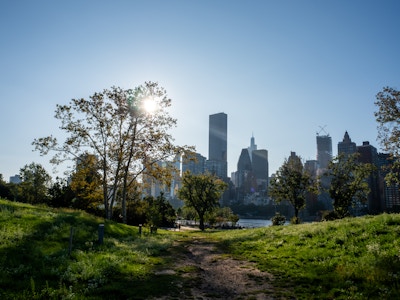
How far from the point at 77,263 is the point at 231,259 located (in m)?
9.24

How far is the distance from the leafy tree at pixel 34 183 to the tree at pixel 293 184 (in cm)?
7241

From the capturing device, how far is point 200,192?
249ft

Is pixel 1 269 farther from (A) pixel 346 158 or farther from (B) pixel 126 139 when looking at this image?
(A) pixel 346 158

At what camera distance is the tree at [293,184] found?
62250 millimetres

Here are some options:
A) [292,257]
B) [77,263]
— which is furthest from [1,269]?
[292,257]

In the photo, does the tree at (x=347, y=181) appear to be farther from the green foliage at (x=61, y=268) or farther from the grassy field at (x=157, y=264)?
the green foliage at (x=61, y=268)

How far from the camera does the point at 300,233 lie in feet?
72.9

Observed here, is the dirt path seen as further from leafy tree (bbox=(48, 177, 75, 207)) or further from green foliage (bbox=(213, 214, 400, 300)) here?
leafy tree (bbox=(48, 177, 75, 207))

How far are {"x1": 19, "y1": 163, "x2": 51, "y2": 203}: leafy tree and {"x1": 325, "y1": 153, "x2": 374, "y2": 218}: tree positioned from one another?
83.8 m

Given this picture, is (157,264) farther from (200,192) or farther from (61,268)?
(200,192)

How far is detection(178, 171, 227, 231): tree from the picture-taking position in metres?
75.2

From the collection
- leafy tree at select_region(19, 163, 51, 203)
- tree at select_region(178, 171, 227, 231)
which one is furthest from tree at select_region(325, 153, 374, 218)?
leafy tree at select_region(19, 163, 51, 203)

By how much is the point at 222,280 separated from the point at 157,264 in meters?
4.52

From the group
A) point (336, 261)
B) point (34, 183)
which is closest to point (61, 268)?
point (336, 261)
